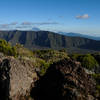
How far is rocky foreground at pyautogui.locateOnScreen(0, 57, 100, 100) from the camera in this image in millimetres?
14547

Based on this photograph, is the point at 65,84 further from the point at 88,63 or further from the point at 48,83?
the point at 88,63

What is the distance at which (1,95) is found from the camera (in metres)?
16.1

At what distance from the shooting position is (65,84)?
14898 mm

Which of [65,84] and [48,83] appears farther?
[48,83]

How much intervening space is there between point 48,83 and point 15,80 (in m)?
3.56

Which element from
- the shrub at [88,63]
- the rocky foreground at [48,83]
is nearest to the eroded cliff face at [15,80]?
the rocky foreground at [48,83]

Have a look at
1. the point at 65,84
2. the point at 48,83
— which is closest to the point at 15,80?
the point at 48,83

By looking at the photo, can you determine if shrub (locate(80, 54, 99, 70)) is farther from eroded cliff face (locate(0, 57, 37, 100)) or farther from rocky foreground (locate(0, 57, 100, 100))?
eroded cliff face (locate(0, 57, 37, 100))

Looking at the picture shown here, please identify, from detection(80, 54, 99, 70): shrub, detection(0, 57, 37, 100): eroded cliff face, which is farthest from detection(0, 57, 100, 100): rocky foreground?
detection(80, 54, 99, 70): shrub

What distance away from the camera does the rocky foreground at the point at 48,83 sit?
47.7 ft

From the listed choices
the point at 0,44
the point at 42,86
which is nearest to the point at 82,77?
the point at 42,86

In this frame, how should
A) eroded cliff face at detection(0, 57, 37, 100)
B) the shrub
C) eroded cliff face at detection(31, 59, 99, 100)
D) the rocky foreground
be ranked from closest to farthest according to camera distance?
eroded cliff face at detection(31, 59, 99, 100) < the rocky foreground < eroded cliff face at detection(0, 57, 37, 100) < the shrub

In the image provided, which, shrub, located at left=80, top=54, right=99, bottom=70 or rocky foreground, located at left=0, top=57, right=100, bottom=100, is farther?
shrub, located at left=80, top=54, right=99, bottom=70

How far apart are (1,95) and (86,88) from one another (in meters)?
8.87
